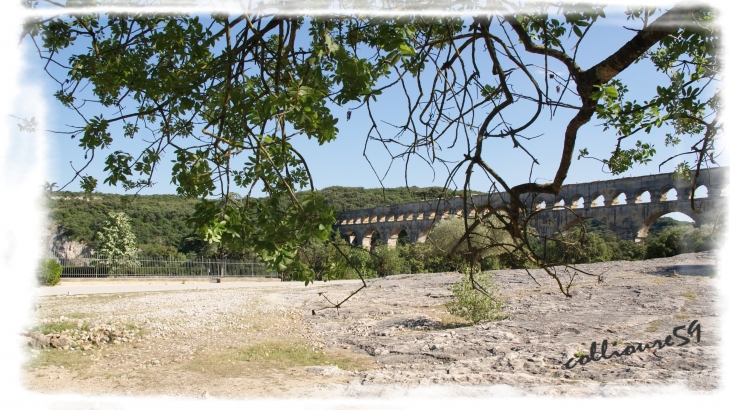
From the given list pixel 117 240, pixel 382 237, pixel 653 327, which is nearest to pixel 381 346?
pixel 653 327

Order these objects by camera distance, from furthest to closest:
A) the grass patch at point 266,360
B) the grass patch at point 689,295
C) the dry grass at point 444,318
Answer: the dry grass at point 444,318 < the grass patch at point 689,295 < the grass patch at point 266,360

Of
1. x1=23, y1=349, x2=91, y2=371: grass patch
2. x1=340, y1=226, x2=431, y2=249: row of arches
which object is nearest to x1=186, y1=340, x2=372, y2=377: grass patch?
x1=23, y1=349, x2=91, y2=371: grass patch

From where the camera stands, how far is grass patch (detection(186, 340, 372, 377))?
649cm

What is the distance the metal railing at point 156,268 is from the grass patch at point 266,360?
1056cm

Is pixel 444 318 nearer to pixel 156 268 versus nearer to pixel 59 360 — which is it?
pixel 59 360

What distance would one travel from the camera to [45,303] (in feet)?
42.1

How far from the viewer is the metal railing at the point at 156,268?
20.6 meters

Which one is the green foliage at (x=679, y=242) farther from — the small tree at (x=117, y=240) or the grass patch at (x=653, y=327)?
the small tree at (x=117, y=240)

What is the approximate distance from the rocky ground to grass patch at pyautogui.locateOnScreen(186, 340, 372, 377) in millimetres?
26

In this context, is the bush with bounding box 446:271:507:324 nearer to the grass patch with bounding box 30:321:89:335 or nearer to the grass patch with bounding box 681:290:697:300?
the grass patch with bounding box 681:290:697:300

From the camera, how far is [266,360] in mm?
6965

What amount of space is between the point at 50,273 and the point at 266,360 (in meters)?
14.4

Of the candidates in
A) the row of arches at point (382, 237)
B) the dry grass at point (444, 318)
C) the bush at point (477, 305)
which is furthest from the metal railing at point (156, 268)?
the row of arches at point (382, 237)

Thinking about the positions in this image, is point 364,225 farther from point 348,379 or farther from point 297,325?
point 348,379
